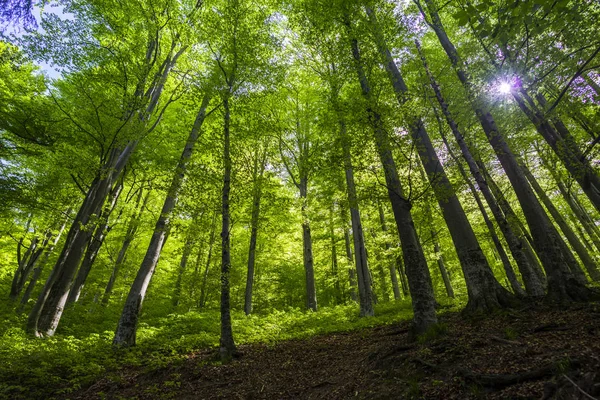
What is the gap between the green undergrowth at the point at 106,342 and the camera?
5.50m

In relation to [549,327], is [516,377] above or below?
below

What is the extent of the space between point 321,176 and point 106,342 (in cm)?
774

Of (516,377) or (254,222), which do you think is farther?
(254,222)

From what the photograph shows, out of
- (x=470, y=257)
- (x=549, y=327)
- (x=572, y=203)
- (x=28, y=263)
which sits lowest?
(x=549, y=327)

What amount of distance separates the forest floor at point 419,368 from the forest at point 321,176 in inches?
1.4

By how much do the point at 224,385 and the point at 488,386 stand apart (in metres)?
4.68

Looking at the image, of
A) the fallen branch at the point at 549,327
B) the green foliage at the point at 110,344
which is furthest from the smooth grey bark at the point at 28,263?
the fallen branch at the point at 549,327

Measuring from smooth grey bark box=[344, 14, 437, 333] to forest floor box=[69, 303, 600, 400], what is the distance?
40cm

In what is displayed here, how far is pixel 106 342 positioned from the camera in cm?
775

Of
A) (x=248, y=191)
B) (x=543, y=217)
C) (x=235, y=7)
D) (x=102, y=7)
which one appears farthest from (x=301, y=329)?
(x=102, y=7)

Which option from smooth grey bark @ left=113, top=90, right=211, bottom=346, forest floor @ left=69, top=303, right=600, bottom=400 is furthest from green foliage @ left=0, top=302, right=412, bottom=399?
forest floor @ left=69, top=303, right=600, bottom=400

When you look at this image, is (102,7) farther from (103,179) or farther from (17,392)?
(17,392)

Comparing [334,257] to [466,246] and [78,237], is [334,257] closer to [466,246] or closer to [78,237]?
[466,246]

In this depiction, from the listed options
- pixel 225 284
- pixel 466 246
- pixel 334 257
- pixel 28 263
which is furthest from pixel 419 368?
pixel 28 263
